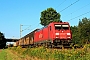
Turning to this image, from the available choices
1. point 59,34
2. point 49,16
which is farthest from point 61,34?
point 49,16

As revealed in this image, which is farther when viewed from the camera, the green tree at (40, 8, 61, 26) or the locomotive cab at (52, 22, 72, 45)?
the green tree at (40, 8, 61, 26)

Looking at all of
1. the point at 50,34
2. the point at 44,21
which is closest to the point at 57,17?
the point at 44,21

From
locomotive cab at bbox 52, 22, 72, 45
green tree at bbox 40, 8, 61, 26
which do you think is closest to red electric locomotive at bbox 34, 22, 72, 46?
locomotive cab at bbox 52, 22, 72, 45

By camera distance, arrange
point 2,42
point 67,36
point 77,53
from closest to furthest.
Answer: point 77,53, point 67,36, point 2,42

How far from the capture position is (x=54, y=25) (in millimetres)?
33375

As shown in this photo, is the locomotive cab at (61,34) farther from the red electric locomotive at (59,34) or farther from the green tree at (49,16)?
the green tree at (49,16)

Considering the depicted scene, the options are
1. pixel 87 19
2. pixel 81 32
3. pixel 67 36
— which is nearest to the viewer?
pixel 67 36

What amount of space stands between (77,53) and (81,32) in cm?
→ 3333

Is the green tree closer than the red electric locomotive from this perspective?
No

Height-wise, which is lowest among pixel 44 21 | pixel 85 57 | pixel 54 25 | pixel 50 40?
pixel 85 57

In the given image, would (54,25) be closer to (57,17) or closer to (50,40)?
(50,40)

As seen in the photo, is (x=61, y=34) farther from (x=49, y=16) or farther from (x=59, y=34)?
(x=49, y=16)

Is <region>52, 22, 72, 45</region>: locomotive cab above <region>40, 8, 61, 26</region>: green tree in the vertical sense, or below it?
below

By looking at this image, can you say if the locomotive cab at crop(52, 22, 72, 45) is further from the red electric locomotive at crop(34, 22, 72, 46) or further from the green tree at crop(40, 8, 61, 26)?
the green tree at crop(40, 8, 61, 26)
